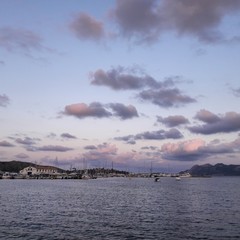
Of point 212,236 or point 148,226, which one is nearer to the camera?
point 212,236

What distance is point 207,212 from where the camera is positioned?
69.2 m

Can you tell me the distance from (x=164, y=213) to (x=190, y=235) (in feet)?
72.8

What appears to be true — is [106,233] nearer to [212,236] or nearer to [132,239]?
[132,239]

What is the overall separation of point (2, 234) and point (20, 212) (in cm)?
2290

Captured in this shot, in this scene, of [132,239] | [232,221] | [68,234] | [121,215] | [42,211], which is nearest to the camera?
[132,239]

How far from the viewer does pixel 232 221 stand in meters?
57.1

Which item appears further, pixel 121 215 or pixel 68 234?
pixel 121 215

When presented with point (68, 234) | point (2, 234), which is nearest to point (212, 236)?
point (68, 234)

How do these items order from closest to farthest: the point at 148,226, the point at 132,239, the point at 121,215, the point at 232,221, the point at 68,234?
the point at 132,239
the point at 68,234
the point at 148,226
the point at 232,221
the point at 121,215

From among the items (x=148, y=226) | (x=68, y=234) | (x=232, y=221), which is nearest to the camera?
(x=68, y=234)

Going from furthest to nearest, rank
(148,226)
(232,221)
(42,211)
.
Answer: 1. (42,211)
2. (232,221)
3. (148,226)

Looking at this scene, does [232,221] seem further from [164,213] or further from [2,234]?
[2,234]

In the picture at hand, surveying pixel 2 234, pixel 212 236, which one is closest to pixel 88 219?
pixel 2 234

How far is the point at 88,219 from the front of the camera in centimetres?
5850
